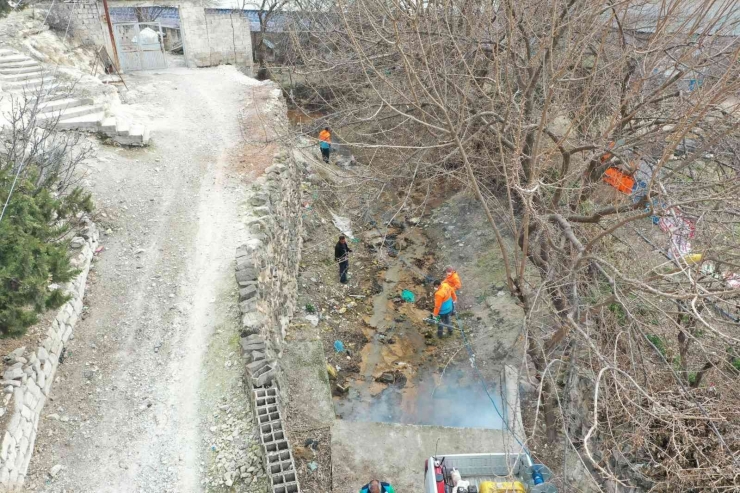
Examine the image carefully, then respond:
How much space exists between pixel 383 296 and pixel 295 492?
5591 mm

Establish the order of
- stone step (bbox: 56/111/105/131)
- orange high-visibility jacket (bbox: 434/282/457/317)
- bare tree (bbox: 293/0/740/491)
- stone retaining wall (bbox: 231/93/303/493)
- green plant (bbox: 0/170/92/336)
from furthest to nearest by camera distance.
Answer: stone step (bbox: 56/111/105/131) < orange high-visibility jacket (bbox: 434/282/457/317) < stone retaining wall (bbox: 231/93/303/493) < green plant (bbox: 0/170/92/336) < bare tree (bbox: 293/0/740/491)

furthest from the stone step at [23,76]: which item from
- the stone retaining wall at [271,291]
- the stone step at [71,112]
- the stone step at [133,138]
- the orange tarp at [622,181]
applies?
the orange tarp at [622,181]

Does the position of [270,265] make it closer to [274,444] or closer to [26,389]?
[274,444]

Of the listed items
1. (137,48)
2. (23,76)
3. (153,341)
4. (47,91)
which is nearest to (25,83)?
(23,76)

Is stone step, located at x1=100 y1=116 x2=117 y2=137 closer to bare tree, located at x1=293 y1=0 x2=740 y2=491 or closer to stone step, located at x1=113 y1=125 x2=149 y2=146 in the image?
Answer: stone step, located at x1=113 y1=125 x2=149 y2=146

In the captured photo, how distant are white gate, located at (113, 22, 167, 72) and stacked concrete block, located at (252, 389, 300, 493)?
478 inches

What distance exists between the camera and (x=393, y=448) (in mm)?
6477

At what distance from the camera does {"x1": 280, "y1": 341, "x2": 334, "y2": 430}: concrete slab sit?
270 inches

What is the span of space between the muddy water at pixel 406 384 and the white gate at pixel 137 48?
9817mm

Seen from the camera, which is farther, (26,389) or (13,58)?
(13,58)

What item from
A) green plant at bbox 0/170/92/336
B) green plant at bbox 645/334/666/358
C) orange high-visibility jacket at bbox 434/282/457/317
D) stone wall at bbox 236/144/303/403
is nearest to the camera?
green plant at bbox 0/170/92/336

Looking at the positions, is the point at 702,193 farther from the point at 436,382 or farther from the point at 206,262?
the point at 206,262

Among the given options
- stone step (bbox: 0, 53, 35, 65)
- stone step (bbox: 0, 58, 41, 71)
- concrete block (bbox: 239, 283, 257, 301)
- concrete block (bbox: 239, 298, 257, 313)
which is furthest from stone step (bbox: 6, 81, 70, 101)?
concrete block (bbox: 239, 298, 257, 313)

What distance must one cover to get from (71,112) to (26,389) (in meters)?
6.83
